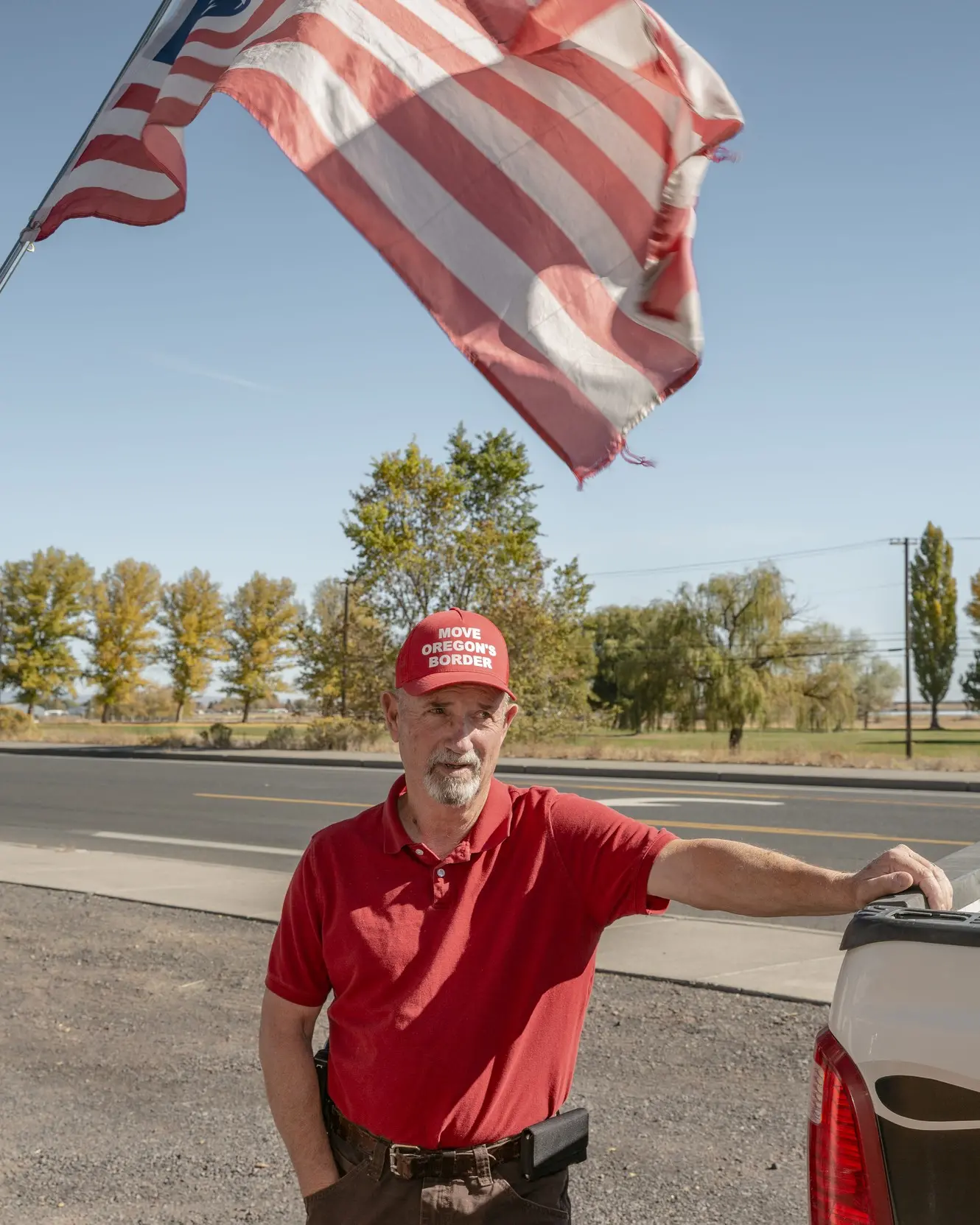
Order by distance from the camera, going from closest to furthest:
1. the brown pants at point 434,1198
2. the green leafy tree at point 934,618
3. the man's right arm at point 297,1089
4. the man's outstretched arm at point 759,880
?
the man's outstretched arm at point 759,880
the brown pants at point 434,1198
the man's right arm at point 297,1089
the green leafy tree at point 934,618

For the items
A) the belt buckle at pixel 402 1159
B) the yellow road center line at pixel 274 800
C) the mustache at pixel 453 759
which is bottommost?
the yellow road center line at pixel 274 800

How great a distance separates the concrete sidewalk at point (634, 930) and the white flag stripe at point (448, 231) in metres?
2.57

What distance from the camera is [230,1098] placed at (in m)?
5.36

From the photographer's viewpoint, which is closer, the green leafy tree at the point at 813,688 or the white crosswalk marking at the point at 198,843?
the white crosswalk marking at the point at 198,843

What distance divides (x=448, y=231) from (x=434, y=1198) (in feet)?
9.27

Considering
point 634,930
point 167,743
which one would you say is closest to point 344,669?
point 167,743

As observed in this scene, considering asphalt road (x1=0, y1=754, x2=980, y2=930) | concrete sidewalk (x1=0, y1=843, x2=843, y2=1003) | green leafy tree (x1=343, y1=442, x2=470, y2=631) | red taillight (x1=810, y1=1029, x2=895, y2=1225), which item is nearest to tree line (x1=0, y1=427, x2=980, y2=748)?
green leafy tree (x1=343, y1=442, x2=470, y2=631)

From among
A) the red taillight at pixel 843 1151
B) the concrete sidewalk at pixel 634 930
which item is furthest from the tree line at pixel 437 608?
the red taillight at pixel 843 1151

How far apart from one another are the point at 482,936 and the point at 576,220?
2481mm

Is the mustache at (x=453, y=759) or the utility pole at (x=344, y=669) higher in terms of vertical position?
the utility pole at (x=344, y=669)

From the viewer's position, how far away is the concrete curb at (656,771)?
21.3 m

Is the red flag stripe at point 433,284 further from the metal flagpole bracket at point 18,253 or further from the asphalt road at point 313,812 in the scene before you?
the asphalt road at point 313,812

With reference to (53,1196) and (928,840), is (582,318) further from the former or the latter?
(928,840)

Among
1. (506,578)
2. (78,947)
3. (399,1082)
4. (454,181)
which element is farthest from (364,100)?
(506,578)
